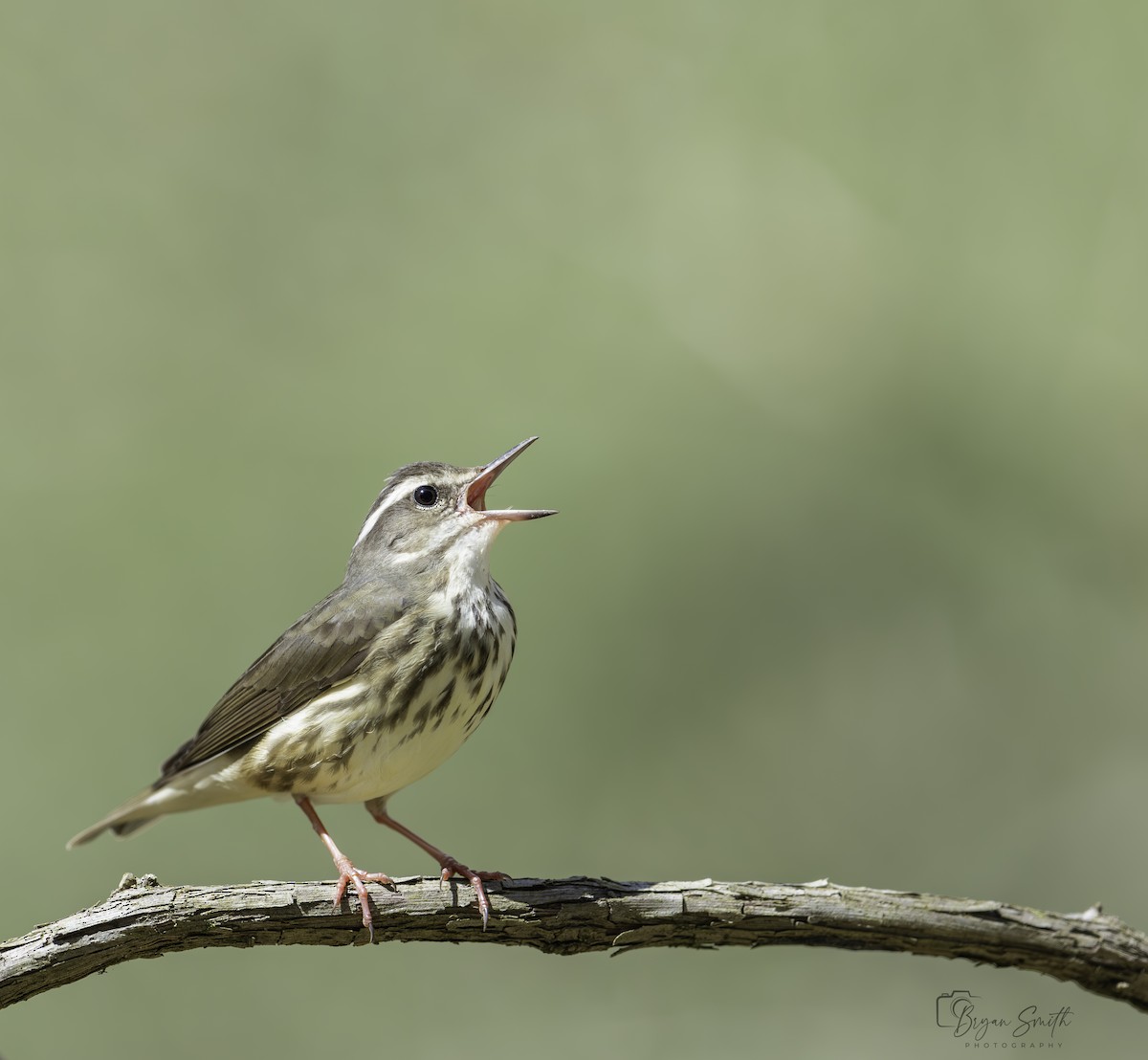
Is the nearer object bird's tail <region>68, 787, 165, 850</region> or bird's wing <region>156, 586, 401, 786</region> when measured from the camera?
bird's wing <region>156, 586, 401, 786</region>

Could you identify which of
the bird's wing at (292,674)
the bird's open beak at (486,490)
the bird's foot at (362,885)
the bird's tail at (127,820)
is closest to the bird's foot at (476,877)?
the bird's foot at (362,885)

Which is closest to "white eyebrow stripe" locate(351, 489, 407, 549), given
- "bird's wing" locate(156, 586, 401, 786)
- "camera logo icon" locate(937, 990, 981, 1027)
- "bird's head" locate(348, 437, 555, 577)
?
"bird's head" locate(348, 437, 555, 577)

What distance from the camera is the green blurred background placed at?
10227 mm

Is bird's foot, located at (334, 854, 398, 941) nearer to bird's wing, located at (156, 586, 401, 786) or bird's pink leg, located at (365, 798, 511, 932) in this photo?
bird's pink leg, located at (365, 798, 511, 932)

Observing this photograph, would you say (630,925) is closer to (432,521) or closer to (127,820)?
(432,521)

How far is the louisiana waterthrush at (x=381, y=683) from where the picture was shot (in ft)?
19.2

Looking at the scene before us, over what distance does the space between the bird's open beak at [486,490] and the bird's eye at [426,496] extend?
6.4 inches

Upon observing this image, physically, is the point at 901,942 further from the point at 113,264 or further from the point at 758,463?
the point at 113,264

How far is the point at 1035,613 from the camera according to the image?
11742mm

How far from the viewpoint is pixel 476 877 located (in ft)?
17.9

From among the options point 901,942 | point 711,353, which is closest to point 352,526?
point 711,353

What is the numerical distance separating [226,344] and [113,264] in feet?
6.37

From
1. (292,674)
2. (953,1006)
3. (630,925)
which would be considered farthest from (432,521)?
(953,1006)

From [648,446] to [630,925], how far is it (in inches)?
336
